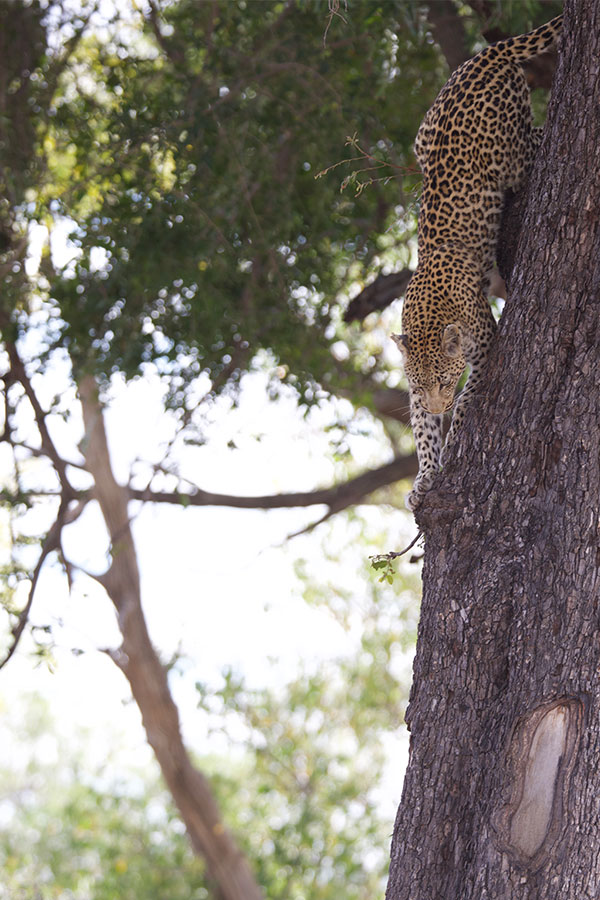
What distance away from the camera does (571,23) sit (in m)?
3.78

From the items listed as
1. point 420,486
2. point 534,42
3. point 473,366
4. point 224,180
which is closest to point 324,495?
point 224,180

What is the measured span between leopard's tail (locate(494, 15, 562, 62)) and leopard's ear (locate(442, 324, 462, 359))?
3.82ft

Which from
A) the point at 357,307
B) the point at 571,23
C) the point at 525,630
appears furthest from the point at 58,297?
the point at 525,630

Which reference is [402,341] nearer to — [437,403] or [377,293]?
[437,403]

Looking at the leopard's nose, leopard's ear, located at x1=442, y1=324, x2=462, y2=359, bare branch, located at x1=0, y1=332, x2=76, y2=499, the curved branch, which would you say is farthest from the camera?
the curved branch

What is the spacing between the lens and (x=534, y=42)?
14.8 feet

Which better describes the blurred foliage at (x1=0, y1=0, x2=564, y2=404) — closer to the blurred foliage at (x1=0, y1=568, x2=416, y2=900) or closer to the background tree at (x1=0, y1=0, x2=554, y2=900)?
the background tree at (x1=0, y1=0, x2=554, y2=900)

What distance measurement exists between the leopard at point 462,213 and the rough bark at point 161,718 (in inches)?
220

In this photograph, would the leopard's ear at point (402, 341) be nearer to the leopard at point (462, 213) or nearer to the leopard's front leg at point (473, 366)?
the leopard at point (462, 213)

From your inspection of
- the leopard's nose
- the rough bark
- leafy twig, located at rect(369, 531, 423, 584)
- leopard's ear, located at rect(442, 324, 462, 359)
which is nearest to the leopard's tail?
leopard's ear, located at rect(442, 324, 462, 359)

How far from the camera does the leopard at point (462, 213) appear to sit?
177 inches

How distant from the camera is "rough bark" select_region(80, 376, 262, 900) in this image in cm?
998

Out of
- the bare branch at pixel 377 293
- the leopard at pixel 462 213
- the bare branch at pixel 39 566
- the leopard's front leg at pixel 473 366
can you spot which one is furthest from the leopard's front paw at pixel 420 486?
the bare branch at pixel 39 566

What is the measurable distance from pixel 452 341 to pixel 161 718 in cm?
666
